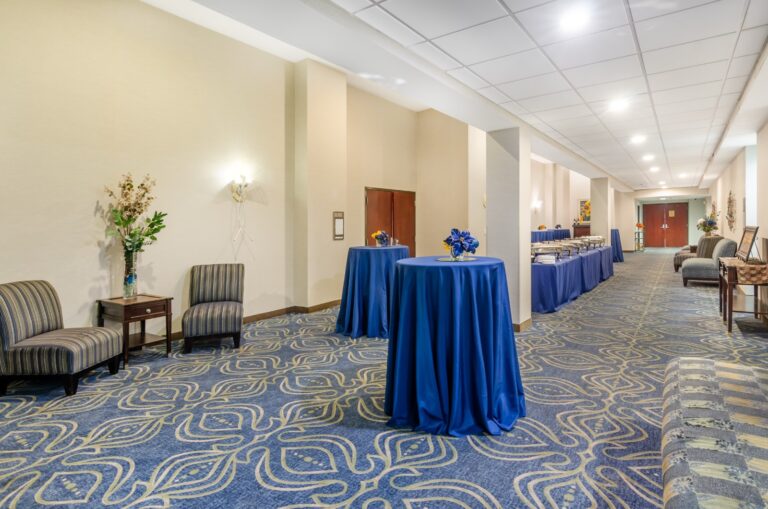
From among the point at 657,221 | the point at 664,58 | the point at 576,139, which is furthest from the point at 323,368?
the point at 657,221

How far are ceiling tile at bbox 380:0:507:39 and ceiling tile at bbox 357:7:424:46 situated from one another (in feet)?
0.22

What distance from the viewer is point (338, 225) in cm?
734

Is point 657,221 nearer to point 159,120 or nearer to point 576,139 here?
point 576,139

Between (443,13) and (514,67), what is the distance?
1235 mm

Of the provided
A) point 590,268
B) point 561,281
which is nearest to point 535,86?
point 561,281

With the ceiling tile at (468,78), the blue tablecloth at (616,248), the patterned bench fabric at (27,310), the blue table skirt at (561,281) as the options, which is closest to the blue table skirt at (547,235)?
the blue tablecloth at (616,248)

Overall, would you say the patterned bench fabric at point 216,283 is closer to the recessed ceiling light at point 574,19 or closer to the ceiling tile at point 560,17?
the ceiling tile at point 560,17

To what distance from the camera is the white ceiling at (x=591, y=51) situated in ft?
9.46

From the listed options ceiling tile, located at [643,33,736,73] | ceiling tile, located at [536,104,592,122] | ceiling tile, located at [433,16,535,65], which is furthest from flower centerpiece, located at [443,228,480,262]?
ceiling tile, located at [536,104,592,122]

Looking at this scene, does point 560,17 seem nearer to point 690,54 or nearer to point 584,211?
point 690,54

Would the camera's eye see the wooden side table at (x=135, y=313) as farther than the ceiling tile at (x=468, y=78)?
Yes

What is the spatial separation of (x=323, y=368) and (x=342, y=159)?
14.0 ft

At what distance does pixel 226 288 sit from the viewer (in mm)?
5449

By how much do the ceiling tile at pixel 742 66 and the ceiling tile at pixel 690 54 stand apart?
0.56ft
